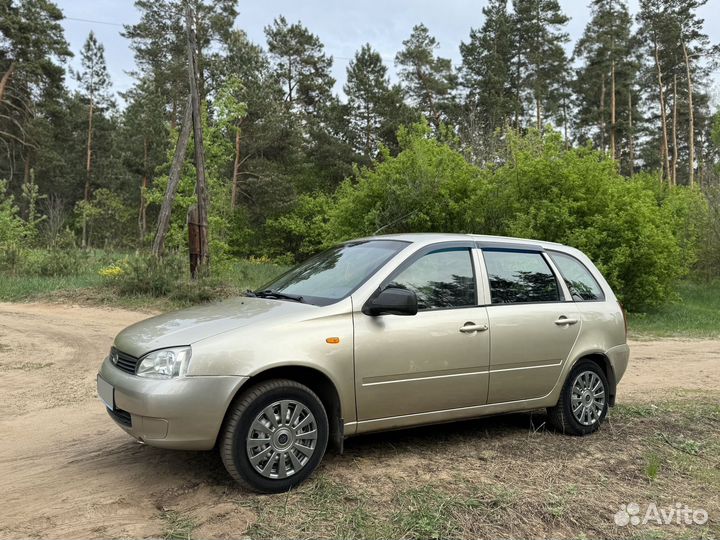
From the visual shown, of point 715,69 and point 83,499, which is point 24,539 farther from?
point 715,69

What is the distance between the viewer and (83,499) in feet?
13.1

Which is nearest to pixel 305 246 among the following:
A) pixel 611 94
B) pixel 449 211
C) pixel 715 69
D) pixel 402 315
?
pixel 449 211

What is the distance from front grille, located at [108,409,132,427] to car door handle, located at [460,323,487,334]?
99.1 inches

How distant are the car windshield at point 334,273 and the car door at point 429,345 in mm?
220

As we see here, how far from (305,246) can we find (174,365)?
32610 millimetres

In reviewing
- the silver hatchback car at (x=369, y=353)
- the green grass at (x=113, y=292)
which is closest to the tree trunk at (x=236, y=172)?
the green grass at (x=113, y=292)

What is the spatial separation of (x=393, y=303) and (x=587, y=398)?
2514 millimetres

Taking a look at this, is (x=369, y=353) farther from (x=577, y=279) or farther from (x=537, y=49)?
(x=537, y=49)

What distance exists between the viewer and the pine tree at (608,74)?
38.4 metres

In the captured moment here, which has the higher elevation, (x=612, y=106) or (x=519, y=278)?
(x=612, y=106)

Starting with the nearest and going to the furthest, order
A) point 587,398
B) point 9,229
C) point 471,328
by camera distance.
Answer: point 471,328, point 587,398, point 9,229

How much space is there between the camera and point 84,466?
15.2 feet

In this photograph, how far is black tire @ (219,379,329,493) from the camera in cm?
396

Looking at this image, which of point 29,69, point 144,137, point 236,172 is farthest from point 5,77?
point 236,172
